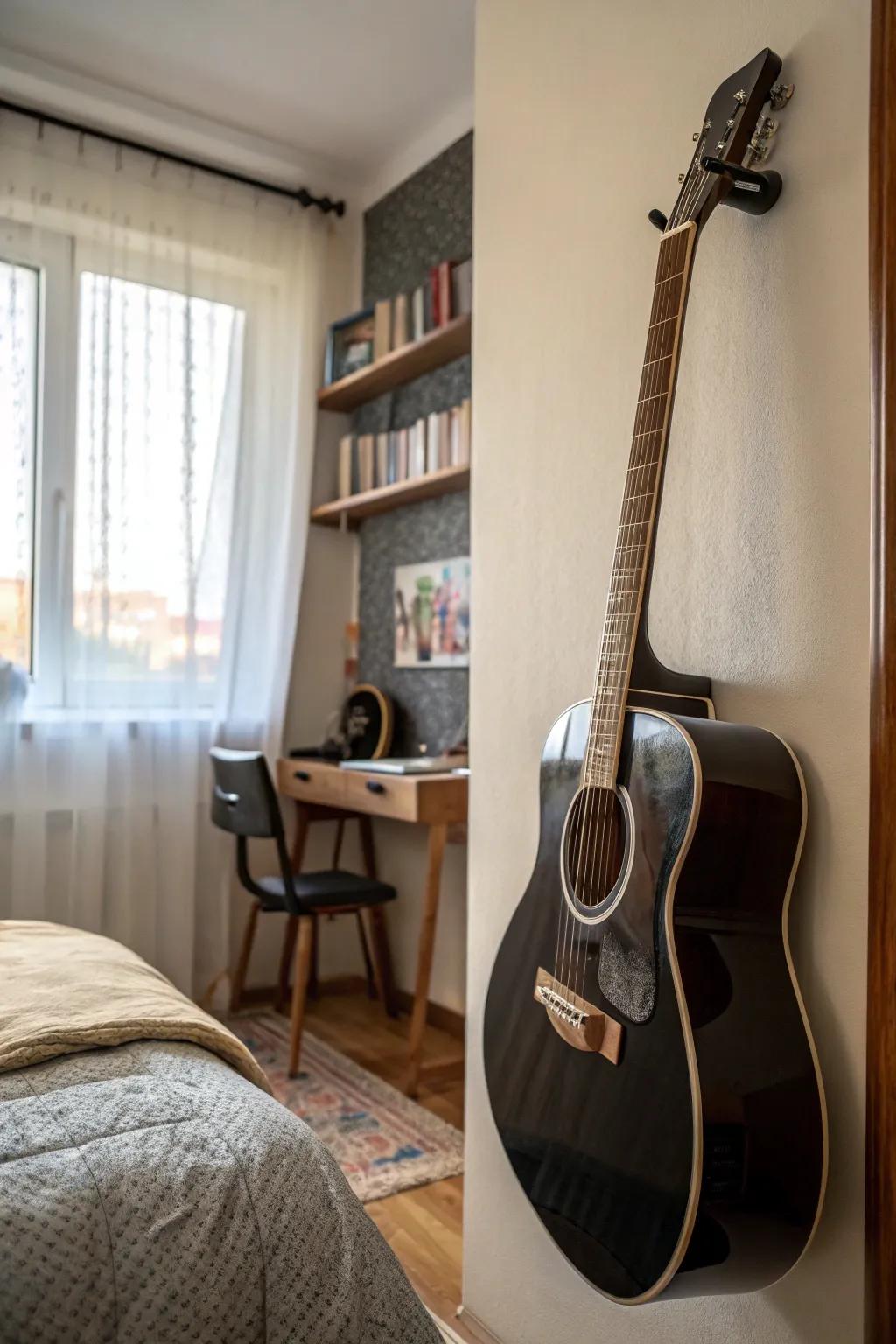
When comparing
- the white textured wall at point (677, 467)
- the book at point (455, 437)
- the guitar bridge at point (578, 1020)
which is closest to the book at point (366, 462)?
the book at point (455, 437)

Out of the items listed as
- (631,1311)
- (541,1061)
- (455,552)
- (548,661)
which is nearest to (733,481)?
(548,661)

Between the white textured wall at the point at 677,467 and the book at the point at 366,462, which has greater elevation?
the book at the point at 366,462

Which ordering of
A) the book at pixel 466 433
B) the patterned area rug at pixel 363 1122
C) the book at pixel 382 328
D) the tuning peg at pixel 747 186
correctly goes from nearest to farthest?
the tuning peg at pixel 747 186 → the patterned area rug at pixel 363 1122 → the book at pixel 466 433 → the book at pixel 382 328

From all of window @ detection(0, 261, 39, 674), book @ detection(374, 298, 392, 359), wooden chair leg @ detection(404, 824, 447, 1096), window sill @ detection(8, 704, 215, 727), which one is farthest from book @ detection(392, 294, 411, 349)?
wooden chair leg @ detection(404, 824, 447, 1096)

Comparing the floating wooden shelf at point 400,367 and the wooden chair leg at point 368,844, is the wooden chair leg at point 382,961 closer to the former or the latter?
the wooden chair leg at point 368,844

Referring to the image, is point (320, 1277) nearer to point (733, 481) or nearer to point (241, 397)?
point (733, 481)

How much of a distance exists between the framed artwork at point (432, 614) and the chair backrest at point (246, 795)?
72 centimetres

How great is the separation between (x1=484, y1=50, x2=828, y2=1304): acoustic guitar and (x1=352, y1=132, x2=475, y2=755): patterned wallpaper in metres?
1.84

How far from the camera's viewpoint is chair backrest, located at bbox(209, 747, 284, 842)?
264cm

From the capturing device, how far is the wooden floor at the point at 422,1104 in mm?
1772

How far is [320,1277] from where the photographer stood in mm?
913

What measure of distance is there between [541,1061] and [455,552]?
6.80ft

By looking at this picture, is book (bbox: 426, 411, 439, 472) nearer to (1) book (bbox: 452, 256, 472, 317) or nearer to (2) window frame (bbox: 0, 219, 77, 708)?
(1) book (bbox: 452, 256, 472, 317)

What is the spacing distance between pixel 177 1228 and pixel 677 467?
100 centimetres
